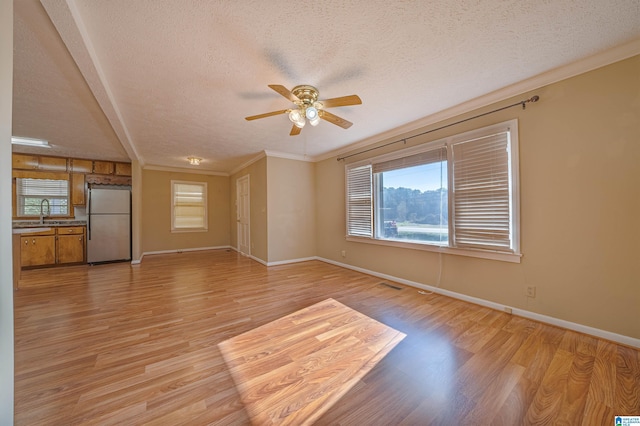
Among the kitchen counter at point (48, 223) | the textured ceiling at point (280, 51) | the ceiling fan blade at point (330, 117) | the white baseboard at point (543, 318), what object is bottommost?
the white baseboard at point (543, 318)

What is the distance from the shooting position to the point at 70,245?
498 cm

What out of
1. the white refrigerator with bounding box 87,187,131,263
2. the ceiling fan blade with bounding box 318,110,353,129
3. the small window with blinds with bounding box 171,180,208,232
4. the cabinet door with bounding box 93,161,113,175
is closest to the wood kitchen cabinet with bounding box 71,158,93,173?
the cabinet door with bounding box 93,161,113,175

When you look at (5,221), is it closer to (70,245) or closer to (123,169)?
(70,245)

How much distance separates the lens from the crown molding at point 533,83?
194cm

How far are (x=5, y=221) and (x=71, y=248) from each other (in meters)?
5.75

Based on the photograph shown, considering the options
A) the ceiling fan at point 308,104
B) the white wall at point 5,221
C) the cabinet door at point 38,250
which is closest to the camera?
the white wall at point 5,221

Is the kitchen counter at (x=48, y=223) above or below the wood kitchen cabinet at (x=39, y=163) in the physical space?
below

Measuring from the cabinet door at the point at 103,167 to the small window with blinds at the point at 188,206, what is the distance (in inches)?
53.2

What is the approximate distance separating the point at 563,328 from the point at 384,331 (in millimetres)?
1741

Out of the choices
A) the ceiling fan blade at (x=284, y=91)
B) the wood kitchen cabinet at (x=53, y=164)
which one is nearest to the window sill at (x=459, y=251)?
the ceiling fan blade at (x=284, y=91)

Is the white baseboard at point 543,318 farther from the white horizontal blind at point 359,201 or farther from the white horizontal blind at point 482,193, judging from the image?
the white horizontal blind at point 359,201

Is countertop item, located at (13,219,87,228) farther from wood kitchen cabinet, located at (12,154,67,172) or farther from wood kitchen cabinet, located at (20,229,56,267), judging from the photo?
wood kitchen cabinet, located at (12,154,67,172)

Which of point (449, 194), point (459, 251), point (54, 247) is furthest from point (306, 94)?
point (54, 247)

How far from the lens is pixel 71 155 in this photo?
504 cm
